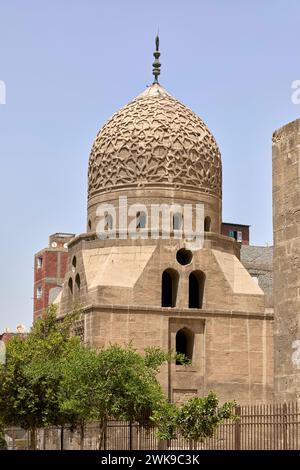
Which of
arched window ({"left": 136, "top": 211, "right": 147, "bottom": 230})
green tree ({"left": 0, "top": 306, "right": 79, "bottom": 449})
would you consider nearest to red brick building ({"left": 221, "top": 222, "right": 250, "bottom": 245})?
arched window ({"left": 136, "top": 211, "right": 147, "bottom": 230})

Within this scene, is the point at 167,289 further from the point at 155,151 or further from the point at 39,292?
the point at 39,292

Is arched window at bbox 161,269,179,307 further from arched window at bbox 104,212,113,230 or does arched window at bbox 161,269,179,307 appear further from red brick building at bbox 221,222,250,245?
red brick building at bbox 221,222,250,245

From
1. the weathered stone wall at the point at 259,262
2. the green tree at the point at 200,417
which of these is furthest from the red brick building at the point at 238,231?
the green tree at the point at 200,417

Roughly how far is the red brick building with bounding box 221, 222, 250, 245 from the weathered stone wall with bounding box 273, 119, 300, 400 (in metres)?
44.5

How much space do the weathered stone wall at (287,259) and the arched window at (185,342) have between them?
41.5 ft

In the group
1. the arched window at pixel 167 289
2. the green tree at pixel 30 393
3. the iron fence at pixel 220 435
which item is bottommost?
the iron fence at pixel 220 435

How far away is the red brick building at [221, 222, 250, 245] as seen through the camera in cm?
6350

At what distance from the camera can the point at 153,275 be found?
31125 millimetres

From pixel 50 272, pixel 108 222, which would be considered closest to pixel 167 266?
pixel 108 222

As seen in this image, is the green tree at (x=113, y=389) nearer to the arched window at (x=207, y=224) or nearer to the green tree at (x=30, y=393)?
the green tree at (x=30, y=393)

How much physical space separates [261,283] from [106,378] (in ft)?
70.5

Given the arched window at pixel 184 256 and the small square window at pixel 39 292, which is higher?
the small square window at pixel 39 292

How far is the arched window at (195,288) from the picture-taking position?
105 ft
